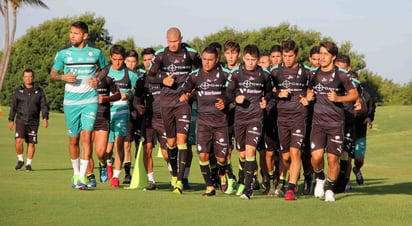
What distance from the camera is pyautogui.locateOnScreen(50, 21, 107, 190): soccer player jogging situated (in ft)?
49.6

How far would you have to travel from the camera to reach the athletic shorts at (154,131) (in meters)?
17.3

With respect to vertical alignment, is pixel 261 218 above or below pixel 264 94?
below

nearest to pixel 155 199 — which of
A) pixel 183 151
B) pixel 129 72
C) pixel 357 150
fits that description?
pixel 183 151

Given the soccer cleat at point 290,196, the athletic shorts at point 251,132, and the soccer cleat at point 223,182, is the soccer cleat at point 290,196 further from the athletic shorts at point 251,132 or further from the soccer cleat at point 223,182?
the soccer cleat at point 223,182

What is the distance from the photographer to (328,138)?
14695mm

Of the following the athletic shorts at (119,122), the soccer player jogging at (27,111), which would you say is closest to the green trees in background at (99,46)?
the soccer player jogging at (27,111)

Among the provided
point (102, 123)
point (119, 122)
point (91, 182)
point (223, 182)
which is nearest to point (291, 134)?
point (223, 182)

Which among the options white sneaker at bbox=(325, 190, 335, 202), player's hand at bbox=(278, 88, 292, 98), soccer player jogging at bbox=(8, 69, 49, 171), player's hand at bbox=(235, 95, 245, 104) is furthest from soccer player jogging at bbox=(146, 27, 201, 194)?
soccer player jogging at bbox=(8, 69, 49, 171)

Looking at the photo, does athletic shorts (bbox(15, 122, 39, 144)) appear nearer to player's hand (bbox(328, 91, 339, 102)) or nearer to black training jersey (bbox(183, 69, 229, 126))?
black training jersey (bbox(183, 69, 229, 126))

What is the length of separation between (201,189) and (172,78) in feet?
8.57

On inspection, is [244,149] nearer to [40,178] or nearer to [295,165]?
[295,165]

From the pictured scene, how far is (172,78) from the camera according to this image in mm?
15820

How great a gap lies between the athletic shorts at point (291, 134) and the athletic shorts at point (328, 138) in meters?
0.40

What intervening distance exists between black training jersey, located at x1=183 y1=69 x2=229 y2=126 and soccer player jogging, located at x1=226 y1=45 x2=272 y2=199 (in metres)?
0.30
